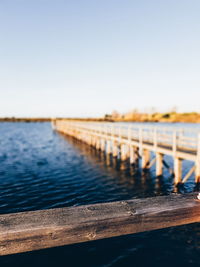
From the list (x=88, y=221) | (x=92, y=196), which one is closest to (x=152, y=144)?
(x=92, y=196)

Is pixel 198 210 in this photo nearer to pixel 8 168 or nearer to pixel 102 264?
pixel 102 264

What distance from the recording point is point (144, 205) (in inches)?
81.8

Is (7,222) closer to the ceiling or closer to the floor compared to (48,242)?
closer to the ceiling

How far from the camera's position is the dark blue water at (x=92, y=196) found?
5.59 metres

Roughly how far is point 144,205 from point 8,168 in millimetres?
16036

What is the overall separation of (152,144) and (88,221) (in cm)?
1362

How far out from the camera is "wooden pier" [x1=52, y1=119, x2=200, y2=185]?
36.9 ft

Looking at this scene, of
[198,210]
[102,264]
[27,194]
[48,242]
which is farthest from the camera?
[27,194]

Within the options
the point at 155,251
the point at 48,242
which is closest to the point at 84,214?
the point at 48,242

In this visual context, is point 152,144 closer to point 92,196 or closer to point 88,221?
point 92,196

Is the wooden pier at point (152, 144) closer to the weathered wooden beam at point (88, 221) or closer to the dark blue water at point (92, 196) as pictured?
the dark blue water at point (92, 196)

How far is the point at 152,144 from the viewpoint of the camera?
14.9 meters

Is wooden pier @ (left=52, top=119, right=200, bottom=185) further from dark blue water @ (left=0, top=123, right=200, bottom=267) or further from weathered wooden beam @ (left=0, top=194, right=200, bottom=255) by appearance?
weathered wooden beam @ (left=0, top=194, right=200, bottom=255)

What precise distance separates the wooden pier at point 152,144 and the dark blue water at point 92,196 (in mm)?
984
